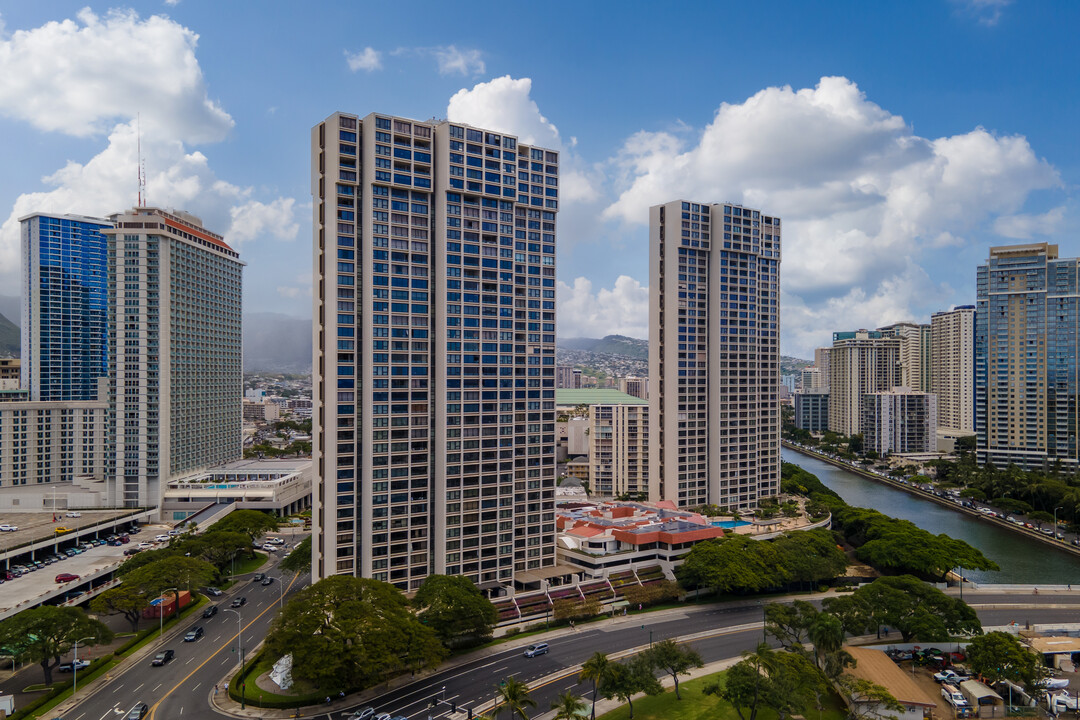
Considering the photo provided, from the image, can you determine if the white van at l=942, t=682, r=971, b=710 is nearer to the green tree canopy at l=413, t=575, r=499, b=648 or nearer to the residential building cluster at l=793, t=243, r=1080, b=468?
the green tree canopy at l=413, t=575, r=499, b=648

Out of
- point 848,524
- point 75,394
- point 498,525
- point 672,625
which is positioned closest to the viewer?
point 672,625

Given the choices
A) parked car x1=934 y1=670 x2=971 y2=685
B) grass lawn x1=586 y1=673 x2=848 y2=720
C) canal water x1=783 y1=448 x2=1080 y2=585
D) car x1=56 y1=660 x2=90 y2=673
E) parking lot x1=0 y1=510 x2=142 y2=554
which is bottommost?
canal water x1=783 y1=448 x2=1080 y2=585

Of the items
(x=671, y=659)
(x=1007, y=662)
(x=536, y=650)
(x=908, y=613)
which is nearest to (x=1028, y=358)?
(x=908, y=613)

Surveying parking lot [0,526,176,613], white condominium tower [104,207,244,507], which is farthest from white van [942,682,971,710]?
white condominium tower [104,207,244,507]

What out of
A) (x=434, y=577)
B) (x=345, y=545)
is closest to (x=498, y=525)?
(x=434, y=577)

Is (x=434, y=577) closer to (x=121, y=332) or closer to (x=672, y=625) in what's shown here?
(x=672, y=625)

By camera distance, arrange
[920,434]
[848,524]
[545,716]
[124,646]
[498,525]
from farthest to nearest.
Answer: [920,434] < [848,524] < [498,525] < [124,646] < [545,716]
